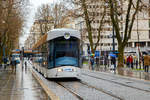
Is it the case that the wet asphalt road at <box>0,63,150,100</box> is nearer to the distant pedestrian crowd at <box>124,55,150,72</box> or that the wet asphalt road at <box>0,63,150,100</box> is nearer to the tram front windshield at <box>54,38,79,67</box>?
the tram front windshield at <box>54,38,79,67</box>

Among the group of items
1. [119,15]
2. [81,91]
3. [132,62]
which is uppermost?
[119,15]

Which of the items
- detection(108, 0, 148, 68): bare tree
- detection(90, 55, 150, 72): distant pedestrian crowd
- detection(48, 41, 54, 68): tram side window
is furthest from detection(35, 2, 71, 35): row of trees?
detection(48, 41, 54, 68): tram side window

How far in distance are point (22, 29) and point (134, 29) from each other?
41.3 m

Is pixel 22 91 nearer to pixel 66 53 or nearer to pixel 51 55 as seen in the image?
pixel 66 53

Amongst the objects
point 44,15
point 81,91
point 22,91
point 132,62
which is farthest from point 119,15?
point 44,15

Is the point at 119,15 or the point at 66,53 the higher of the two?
the point at 119,15

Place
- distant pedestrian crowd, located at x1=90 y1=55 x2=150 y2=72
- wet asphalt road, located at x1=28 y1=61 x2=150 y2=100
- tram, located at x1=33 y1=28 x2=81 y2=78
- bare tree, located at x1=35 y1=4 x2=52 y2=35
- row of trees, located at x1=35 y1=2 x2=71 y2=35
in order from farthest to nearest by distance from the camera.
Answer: bare tree, located at x1=35 y1=4 x2=52 y2=35
row of trees, located at x1=35 y1=2 x2=71 y2=35
distant pedestrian crowd, located at x1=90 y1=55 x2=150 y2=72
tram, located at x1=33 y1=28 x2=81 y2=78
wet asphalt road, located at x1=28 y1=61 x2=150 y2=100

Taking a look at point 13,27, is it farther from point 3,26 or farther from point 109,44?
point 109,44

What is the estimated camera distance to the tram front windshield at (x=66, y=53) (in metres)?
21.6

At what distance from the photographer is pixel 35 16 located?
66688 millimetres

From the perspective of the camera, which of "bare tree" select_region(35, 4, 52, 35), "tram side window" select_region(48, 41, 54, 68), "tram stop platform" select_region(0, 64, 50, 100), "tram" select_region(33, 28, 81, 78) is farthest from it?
"bare tree" select_region(35, 4, 52, 35)

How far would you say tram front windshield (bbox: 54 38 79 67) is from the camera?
21572 mm

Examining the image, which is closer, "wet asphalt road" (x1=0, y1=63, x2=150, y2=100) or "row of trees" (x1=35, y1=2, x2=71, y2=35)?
"wet asphalt road" (x1=0, y1=63, x2=150, y2=100)

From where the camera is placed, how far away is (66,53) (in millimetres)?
21594
